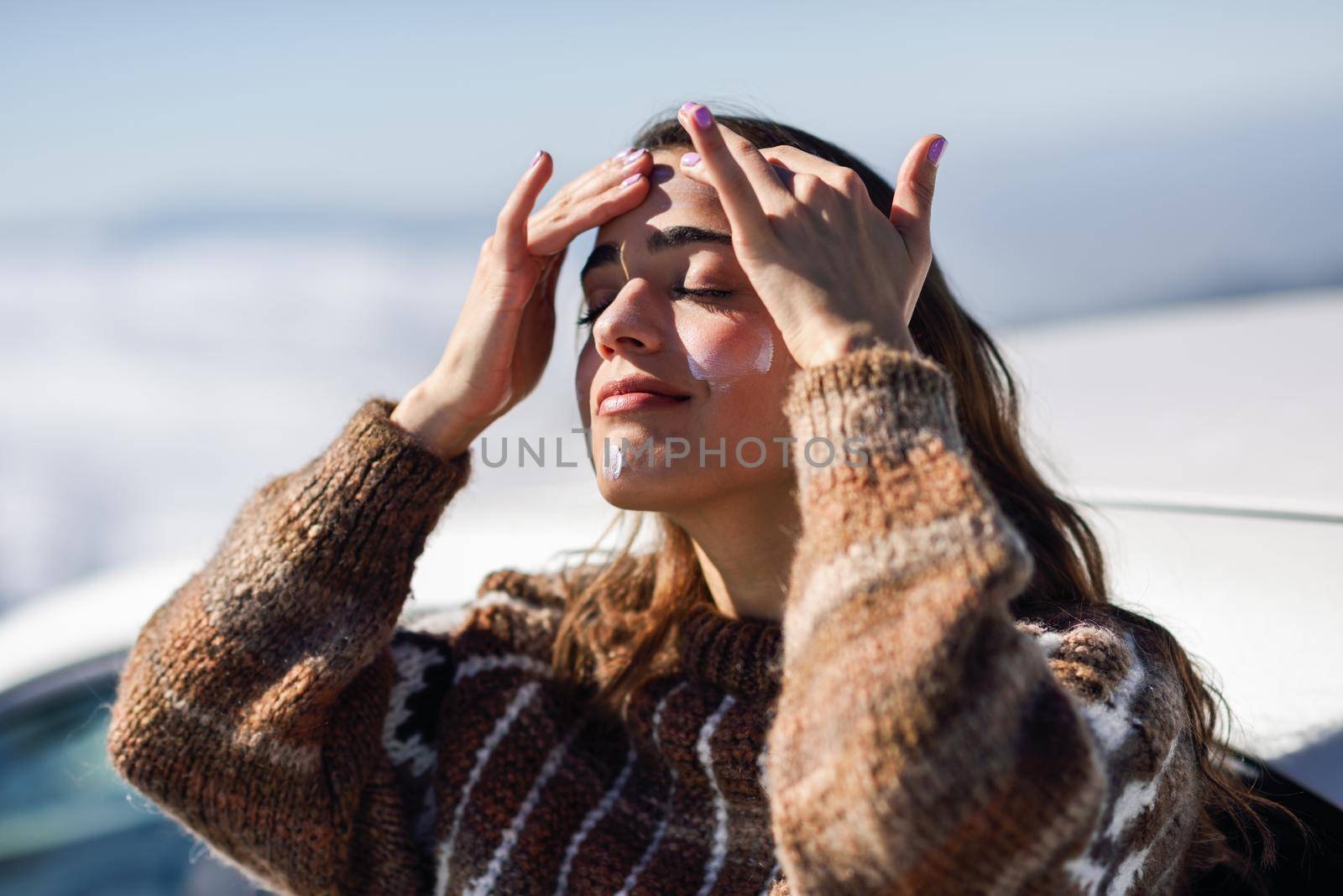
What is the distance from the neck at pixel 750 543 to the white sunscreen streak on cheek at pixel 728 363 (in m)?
0.16

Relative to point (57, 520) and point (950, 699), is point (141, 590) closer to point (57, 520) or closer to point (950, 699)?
point (950, 699)

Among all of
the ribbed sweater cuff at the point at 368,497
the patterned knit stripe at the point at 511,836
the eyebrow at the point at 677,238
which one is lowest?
the patterned knit stripe at the point at 511,836

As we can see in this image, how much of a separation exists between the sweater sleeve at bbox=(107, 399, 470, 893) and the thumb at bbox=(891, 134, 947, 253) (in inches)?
28.7

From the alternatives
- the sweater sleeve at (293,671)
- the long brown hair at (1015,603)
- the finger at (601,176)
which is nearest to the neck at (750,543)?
the long brown hair at (1015,603)

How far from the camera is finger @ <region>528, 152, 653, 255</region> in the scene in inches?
68.2

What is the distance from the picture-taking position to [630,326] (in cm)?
159

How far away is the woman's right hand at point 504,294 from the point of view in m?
1.76

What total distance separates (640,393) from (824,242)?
32cm

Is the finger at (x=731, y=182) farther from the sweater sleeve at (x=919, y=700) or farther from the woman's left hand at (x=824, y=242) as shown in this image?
the sweater sleeve at (x=919, y=700)

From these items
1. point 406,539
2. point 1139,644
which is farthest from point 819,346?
point 406,539

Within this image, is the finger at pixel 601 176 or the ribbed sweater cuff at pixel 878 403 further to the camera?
the finger at pixel 601 176

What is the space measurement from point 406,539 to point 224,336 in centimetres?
1654

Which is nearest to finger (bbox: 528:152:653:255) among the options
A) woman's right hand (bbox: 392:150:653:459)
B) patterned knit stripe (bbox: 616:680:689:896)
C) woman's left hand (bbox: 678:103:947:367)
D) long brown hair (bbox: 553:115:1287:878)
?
woman's right hand (bbox: 392:150:653:459)

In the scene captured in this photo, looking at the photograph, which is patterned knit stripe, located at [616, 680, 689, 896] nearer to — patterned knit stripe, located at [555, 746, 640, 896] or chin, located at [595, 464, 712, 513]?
patterned knit stripe, located at [555, 746, 640, 896]
